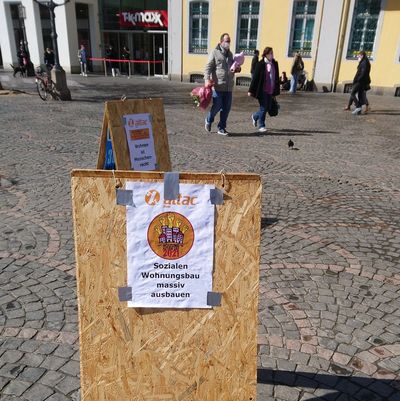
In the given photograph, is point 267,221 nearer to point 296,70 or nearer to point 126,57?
point 296,70

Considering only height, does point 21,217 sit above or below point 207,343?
below

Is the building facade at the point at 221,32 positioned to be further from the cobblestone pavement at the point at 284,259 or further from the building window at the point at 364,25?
the cobblestone pavement at the point at 284,259

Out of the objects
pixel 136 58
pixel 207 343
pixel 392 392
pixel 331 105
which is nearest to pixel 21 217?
pixel 207 343

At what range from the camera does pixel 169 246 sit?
2.03 m

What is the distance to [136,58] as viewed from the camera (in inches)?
1162

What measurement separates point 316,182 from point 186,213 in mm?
5571

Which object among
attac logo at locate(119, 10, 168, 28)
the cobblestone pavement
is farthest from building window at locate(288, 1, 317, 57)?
the cobblestone pavement

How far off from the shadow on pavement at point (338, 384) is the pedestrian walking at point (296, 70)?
60.4 feet

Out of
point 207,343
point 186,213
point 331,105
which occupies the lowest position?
→ point 331,105

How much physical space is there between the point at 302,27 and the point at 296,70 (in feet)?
9.06

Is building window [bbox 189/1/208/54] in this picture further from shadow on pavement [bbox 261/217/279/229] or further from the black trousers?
shadow on pavement [bbox 261/217/279/229]

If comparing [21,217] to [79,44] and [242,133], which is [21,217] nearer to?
[242,133]

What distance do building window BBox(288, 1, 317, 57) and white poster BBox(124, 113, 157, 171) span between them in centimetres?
1964

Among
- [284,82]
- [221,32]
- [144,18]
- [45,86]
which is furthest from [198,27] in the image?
[45,86]
